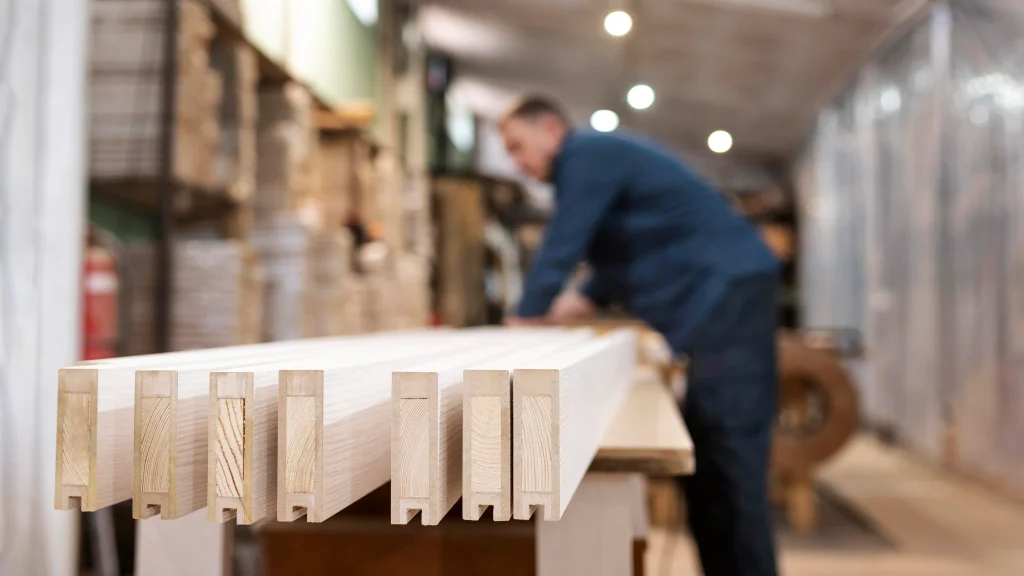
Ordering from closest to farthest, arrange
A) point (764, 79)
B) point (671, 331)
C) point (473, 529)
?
point (473, 529), point (671, 331), point (764, 79)

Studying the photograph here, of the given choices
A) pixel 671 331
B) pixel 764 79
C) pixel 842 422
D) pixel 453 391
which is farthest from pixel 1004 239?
pixel 453 391

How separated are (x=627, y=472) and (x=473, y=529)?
0.44 metres

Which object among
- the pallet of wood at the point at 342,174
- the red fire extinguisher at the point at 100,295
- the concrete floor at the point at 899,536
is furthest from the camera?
the pallet of wood at the point at 342,174

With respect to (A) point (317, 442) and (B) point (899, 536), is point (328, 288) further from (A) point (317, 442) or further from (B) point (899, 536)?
(A) point (317, 442)

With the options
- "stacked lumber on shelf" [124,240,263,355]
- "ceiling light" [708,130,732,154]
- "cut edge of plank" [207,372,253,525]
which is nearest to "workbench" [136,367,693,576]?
"cut edge of plank" [207,372,253,525]

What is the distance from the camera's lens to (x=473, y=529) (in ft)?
4.61

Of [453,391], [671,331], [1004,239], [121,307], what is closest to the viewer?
[453,391]

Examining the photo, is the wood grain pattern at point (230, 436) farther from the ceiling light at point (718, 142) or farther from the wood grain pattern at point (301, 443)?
the ceiling light at point (718, 142)

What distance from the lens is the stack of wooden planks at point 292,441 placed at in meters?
0.71

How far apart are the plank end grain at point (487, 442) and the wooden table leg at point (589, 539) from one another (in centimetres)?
32

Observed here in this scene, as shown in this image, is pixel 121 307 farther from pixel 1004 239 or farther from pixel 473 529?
pixel 1004 239

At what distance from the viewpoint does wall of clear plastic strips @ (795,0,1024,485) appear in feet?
12.3

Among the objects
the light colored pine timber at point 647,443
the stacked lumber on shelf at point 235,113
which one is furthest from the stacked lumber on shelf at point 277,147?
the light colored pine timber at point 647,443

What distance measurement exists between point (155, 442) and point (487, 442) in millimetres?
282
